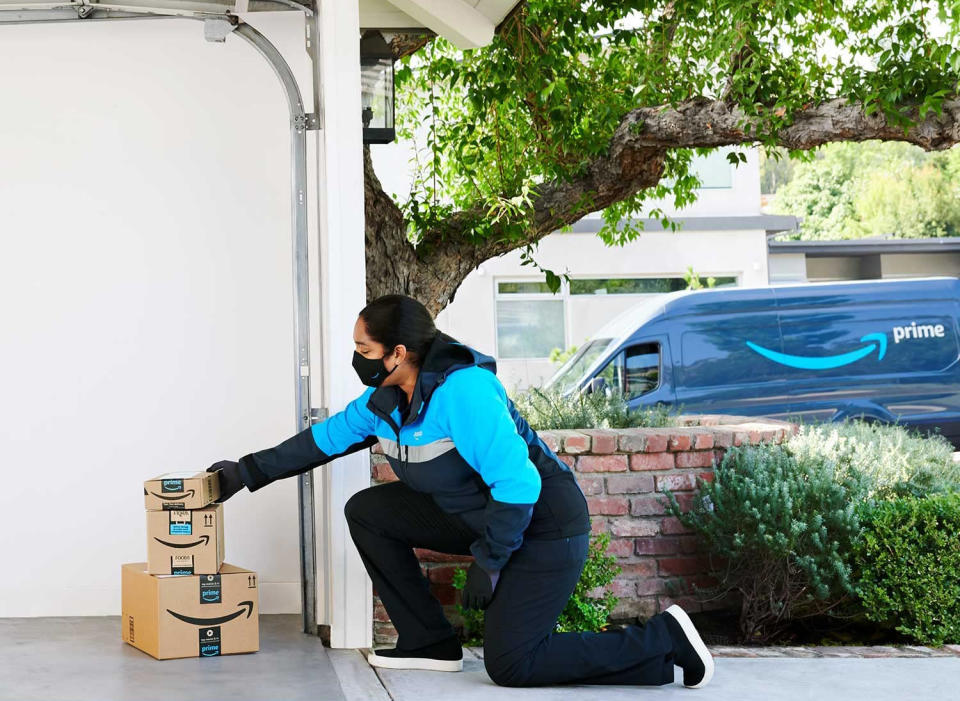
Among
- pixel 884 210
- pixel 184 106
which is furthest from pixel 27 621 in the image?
pixel 884 210

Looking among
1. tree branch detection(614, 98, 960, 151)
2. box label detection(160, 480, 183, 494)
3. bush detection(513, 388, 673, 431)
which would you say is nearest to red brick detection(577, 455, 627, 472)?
bush detection(513, 388, 673, 431)

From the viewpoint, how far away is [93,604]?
5.22 meters

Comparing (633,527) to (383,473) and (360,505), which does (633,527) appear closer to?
(383,473)

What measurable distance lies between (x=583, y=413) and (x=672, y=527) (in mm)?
1239

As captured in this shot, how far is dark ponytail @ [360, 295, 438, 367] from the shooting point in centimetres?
386

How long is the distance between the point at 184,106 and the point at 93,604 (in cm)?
238

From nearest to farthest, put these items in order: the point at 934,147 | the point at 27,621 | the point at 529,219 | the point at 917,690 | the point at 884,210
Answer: the point at 917,690 → the point at 27,621 → the point at 934,147 → the point at 529,219 → the point at 884,210

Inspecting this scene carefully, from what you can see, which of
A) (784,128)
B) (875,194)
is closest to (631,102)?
(784,128)

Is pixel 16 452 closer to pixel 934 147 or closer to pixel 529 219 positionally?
pixel 529 219

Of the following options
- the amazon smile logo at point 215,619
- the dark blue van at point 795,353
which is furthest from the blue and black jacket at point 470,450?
the dark blue van at point 795,353

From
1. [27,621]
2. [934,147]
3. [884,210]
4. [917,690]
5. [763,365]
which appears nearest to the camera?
[917,690]

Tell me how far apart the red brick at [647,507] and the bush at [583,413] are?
3.57 feet

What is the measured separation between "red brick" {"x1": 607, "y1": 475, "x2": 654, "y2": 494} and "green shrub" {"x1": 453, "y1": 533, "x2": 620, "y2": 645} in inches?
12.0

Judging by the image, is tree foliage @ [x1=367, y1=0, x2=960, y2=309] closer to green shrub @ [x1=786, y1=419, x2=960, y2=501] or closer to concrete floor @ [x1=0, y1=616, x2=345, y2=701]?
green shrub @ [x1=786, y1=419, x2=960, y2=501]
